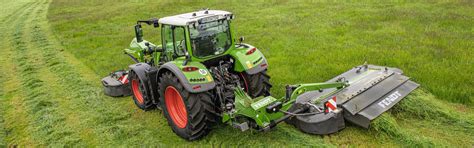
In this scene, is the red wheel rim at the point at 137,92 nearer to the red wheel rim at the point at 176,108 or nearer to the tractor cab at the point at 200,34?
the tractor cab at the point at 200,34

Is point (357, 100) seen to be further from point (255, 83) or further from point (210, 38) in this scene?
point (210, 38)

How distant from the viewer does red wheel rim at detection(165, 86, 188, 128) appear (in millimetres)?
6020

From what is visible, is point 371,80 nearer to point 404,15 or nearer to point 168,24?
point 168,24

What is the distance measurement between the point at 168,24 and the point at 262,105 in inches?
86.0

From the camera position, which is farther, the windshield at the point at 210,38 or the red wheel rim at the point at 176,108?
the red wheel rim at the point at 176,108

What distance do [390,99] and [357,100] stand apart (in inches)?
21.7

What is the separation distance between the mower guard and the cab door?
2.03 m

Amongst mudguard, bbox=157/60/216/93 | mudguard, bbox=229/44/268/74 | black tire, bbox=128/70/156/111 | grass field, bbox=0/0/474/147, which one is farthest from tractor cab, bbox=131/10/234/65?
grass field, bbox=0/0/474/147

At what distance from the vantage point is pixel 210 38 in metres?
5.99

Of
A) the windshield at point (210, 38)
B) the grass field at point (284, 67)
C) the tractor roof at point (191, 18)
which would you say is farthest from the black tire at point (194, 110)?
the tractor roof at point (191, 18)

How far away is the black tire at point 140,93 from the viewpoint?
6770 millimetres

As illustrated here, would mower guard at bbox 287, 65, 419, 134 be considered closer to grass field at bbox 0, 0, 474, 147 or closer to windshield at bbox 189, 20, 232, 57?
grass field at bbox 0, 0, 474, 147

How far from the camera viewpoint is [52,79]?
9500 millimetres

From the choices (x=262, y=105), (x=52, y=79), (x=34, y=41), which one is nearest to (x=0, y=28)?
(x=34, y=41)
